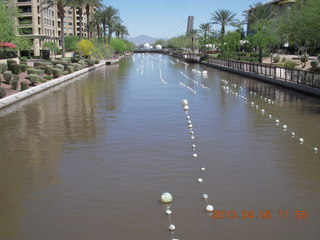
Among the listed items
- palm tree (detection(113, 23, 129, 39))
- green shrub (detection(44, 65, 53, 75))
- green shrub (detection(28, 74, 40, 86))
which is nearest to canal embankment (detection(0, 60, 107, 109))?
green shrub (detection(28, 74, 40, 86))

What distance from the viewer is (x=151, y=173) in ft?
34.1

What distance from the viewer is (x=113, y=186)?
376 inches

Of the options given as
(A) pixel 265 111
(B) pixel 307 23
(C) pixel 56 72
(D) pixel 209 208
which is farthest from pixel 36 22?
(D) pixel 209 208

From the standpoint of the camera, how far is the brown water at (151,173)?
24.6 ft

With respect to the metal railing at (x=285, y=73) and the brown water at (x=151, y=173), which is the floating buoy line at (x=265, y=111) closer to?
the brown water at (x=151, y=173)

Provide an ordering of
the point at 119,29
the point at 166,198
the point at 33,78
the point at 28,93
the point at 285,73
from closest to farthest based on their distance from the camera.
→ the point at 166,198, the point at 28,93, the point at 285,73, the point at 33,78, the point at 119,29

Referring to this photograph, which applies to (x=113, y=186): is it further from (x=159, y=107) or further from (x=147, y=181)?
(x=159, y=107)

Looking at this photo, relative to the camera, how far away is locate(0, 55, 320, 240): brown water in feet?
24.6

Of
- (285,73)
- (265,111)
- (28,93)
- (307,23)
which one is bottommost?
(265,111)

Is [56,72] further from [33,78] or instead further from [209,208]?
[209,208]

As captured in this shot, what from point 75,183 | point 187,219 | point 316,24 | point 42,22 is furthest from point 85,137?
point 42,22

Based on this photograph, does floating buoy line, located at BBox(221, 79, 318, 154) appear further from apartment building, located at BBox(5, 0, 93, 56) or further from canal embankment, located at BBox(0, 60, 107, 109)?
apartment building, located at BBox(5, 0, 93, 56)

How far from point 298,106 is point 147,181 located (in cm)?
1438

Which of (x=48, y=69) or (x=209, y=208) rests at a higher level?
(x=48, y=69)
